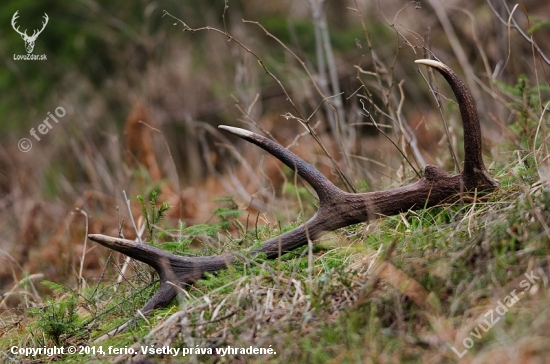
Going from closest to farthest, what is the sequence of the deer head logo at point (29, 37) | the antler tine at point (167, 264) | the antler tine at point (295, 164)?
1. the antler tine at point (167, 264)
2. the antler tine at point (295, 164)
3. the deer head logo at point (29, 37)

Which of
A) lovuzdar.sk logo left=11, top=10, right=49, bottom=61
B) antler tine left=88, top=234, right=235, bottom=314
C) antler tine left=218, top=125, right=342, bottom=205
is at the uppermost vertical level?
lovuzdar.sk logo left=11, top=10, right=49, bottom=61

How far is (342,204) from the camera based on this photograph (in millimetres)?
2633

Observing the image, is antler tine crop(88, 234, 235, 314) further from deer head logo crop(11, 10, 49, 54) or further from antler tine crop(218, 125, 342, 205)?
deer head logo crop(11, 10, 49, 54)

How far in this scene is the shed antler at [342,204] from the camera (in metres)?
2.55

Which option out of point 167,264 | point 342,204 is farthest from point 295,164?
point 167,264

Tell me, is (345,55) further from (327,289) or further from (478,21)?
(327,289)

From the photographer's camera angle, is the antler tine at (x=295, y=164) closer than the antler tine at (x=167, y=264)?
No

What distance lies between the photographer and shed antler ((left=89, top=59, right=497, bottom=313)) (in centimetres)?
255

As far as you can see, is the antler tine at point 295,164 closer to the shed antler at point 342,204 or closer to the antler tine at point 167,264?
the shed antler at point 342,204

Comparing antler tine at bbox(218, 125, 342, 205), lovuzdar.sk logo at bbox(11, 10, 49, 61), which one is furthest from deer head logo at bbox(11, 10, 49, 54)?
antler tine at bbox(218, 125, 342, 205)

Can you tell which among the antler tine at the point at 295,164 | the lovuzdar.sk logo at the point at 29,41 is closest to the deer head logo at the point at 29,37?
the lovuzdar.sk logo at the point at 29,41

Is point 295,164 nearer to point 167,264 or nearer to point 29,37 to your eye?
point 167,264

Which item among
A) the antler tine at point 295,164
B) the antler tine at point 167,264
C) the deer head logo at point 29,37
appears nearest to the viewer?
the antler tine at point 167,264

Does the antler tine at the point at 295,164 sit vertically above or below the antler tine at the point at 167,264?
above
